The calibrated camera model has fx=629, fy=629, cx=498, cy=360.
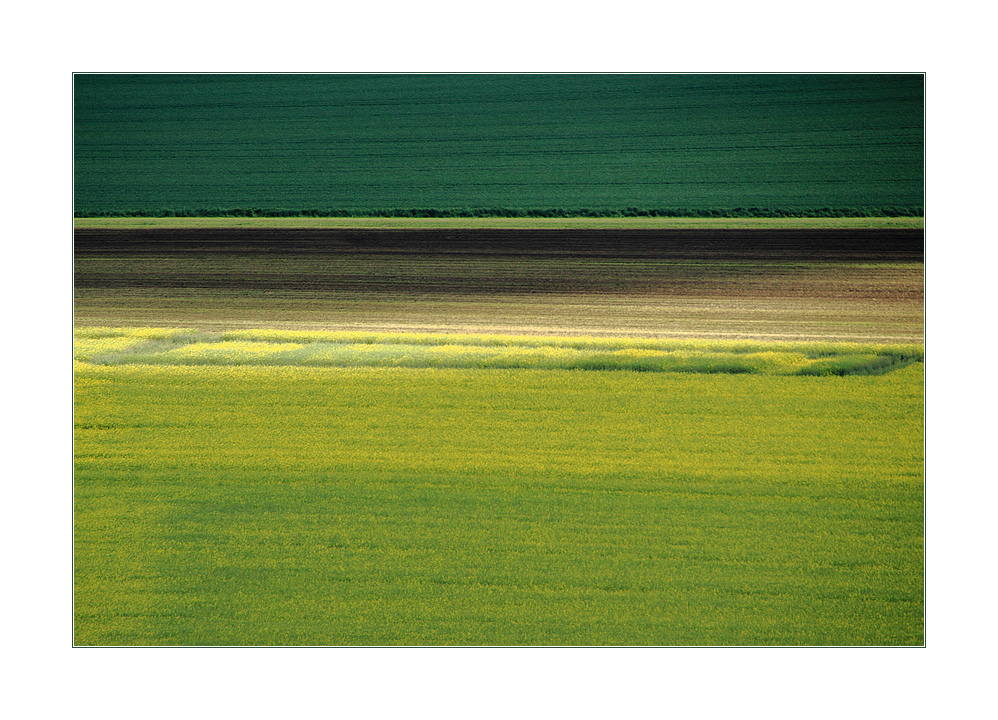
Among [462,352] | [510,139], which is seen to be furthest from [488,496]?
[510,139]

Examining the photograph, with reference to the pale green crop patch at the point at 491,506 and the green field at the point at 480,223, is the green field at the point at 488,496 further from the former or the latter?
A: the green field at the point at 480,223

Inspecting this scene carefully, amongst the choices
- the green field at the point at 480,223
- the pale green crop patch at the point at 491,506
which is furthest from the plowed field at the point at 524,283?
the pale green crop patch at the point at 491,506

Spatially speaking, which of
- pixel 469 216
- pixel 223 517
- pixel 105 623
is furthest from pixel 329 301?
pixel 105 623

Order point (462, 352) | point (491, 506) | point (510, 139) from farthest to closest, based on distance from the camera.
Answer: point (510, 139)
point (462, 352)
point (491, 506)

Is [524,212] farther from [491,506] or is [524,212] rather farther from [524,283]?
[491,506]

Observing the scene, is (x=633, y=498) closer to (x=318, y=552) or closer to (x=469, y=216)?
(x=318, y=552)

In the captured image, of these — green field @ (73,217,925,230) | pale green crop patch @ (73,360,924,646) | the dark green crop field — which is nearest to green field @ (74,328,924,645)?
pale green crop patch @ (73,360,924,646)
